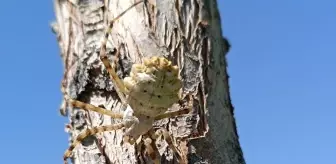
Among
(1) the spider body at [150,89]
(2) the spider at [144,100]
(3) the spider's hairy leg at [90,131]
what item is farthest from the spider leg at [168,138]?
(3) the spider's hairy leg at [90,131]

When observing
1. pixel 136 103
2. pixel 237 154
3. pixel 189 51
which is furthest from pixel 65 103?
pixel 237 154

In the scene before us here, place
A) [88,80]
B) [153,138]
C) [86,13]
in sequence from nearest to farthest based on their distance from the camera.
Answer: [153,138] < [88,80] < [86,13]

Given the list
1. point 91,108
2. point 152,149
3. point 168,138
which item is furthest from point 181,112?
point 91,108

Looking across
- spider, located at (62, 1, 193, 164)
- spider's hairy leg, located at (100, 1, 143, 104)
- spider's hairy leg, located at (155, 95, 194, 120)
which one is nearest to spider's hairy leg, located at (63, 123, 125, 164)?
spider, located at (62, 1, 193, 164)

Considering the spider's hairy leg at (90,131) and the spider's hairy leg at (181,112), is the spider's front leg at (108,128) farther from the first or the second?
the spider's hairy leg at (181,112)

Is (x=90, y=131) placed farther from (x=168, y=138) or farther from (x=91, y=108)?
(x=168, y=138)

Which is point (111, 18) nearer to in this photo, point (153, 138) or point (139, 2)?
point (139, 2)
